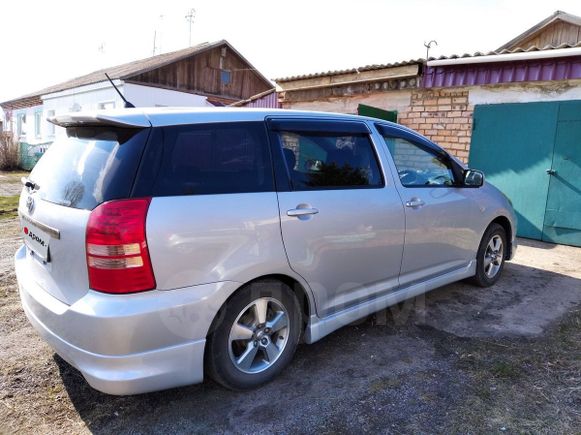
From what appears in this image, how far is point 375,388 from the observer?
275cm

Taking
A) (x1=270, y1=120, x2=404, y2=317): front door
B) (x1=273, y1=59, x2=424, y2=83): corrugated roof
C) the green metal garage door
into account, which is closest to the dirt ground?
(x1=270, y1=120, x2=404, y2=317): front door

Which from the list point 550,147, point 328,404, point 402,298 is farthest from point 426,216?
point 550,147

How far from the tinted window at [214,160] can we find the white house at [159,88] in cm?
1543

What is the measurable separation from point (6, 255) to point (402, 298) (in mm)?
4889

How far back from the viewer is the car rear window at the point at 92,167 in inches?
85.5

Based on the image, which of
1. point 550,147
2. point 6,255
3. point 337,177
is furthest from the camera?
point 550,147

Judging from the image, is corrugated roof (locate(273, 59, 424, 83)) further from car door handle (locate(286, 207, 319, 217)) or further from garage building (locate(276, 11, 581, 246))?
car door handle (locate(286, 207, 319, 217))

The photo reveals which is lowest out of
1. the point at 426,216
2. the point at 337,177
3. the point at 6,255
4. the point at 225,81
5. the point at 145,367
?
the point at 6,255

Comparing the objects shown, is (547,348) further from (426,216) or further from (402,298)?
(426,216)

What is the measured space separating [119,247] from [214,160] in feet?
2.32

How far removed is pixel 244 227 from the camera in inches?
95.3

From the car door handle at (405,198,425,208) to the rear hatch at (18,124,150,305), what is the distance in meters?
2.03

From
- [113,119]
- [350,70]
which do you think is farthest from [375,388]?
[350,70]

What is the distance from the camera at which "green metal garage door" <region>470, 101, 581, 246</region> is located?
633cm
